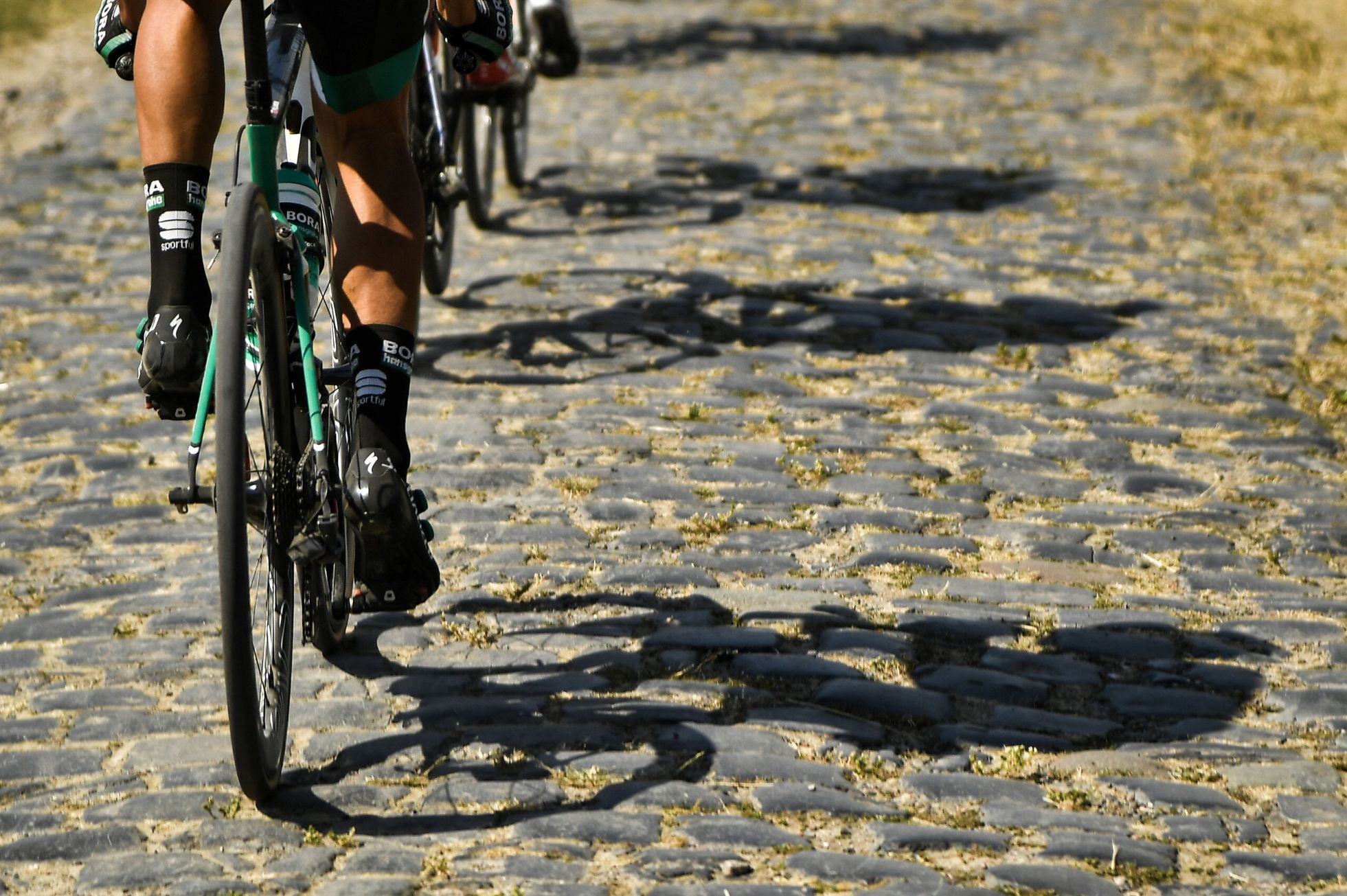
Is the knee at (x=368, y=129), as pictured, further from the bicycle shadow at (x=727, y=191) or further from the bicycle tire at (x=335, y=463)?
the bicycle shadow at (x=727, y=191)

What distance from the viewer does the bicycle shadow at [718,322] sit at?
6340mm

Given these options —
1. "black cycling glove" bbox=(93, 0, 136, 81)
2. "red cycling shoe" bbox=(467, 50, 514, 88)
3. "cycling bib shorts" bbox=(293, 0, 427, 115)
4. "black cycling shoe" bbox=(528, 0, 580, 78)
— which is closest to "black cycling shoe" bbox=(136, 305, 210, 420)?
"cycling bib shorts" bbox=(293, 0, 427, 115)

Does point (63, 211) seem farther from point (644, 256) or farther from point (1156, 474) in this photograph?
point (1156, 474)

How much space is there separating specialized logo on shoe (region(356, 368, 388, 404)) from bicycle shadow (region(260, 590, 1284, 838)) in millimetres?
726

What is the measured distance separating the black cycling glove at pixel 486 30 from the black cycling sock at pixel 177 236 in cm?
69

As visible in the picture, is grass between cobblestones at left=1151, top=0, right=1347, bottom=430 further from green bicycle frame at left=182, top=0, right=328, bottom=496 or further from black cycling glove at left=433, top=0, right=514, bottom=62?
green bicycle frame at left=182, top=0, right=328, bottom=496

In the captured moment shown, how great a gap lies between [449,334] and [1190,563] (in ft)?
9.95

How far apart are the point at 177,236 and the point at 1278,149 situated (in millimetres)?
8140

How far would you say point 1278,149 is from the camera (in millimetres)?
9820

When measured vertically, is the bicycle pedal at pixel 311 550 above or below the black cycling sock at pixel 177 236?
below

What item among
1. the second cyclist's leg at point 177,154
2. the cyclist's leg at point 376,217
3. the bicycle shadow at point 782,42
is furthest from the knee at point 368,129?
the bicycle shadow at point 782,42

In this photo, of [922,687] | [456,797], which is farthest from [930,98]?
[456,797]

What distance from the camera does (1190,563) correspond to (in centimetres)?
459

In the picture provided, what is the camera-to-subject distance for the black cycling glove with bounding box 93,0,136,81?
3389 mm
